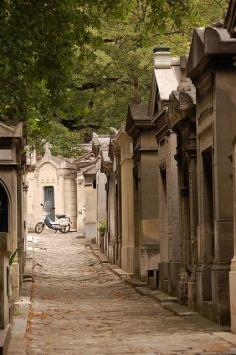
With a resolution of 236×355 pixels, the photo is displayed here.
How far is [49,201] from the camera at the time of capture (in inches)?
1970

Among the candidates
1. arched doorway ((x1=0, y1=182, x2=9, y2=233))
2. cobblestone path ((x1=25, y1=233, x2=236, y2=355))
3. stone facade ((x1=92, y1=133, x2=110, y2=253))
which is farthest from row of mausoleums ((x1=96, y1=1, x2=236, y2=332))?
stone facade ((x1=92, y1=133, x2=110, y2=253))

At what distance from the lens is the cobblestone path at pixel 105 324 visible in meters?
10.4

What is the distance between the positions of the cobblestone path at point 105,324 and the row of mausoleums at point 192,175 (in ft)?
2.09

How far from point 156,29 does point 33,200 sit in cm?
3706

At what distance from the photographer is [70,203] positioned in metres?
49.2

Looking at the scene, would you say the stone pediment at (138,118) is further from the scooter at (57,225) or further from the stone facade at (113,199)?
the scooter at (57,225)

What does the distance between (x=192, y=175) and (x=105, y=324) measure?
130 inches

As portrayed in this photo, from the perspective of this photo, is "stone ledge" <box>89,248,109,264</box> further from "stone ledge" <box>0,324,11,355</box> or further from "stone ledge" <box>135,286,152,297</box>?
"stone ledge" <box>0,324,11,355</box>

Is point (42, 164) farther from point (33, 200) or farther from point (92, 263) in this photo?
point (92, 263)

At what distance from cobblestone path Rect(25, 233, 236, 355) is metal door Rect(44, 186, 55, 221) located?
2566 centimetres

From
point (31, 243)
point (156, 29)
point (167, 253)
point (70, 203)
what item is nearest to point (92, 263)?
point (31, 243)

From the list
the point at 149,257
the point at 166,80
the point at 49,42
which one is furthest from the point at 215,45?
the point at 149,257

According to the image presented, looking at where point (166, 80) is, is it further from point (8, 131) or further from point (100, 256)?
point (100, 256)

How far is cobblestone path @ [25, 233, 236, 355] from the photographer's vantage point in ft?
34.0
